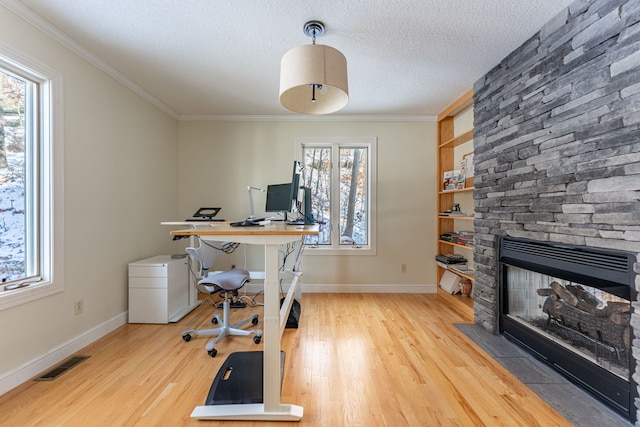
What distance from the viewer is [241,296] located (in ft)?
11.6

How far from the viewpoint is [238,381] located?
1.72 m

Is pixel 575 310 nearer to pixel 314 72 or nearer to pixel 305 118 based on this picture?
pixel 314 72

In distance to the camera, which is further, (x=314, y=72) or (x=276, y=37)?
(x=276, y=37)

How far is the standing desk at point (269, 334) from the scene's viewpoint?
139 centimetres

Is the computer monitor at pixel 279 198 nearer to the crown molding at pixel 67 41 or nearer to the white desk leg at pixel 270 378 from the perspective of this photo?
the white desk leg at pixel 270 378

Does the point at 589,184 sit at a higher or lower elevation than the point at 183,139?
lower

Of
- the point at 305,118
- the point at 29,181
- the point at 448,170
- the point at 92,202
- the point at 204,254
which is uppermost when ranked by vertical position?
the point at 305,118

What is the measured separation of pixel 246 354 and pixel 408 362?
46.5 inches

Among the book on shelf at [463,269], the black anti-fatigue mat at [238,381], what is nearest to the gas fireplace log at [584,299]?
the book on shelf at [463,269]

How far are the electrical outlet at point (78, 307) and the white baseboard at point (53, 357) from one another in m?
0.19

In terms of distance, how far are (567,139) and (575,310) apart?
1.12 m

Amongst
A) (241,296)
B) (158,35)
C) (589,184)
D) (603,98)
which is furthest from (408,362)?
(158,35)

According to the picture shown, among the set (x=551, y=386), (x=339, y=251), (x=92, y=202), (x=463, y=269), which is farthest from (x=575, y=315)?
(x=92, y=202)

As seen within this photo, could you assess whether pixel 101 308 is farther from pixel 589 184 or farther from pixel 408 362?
pixel 589 184
